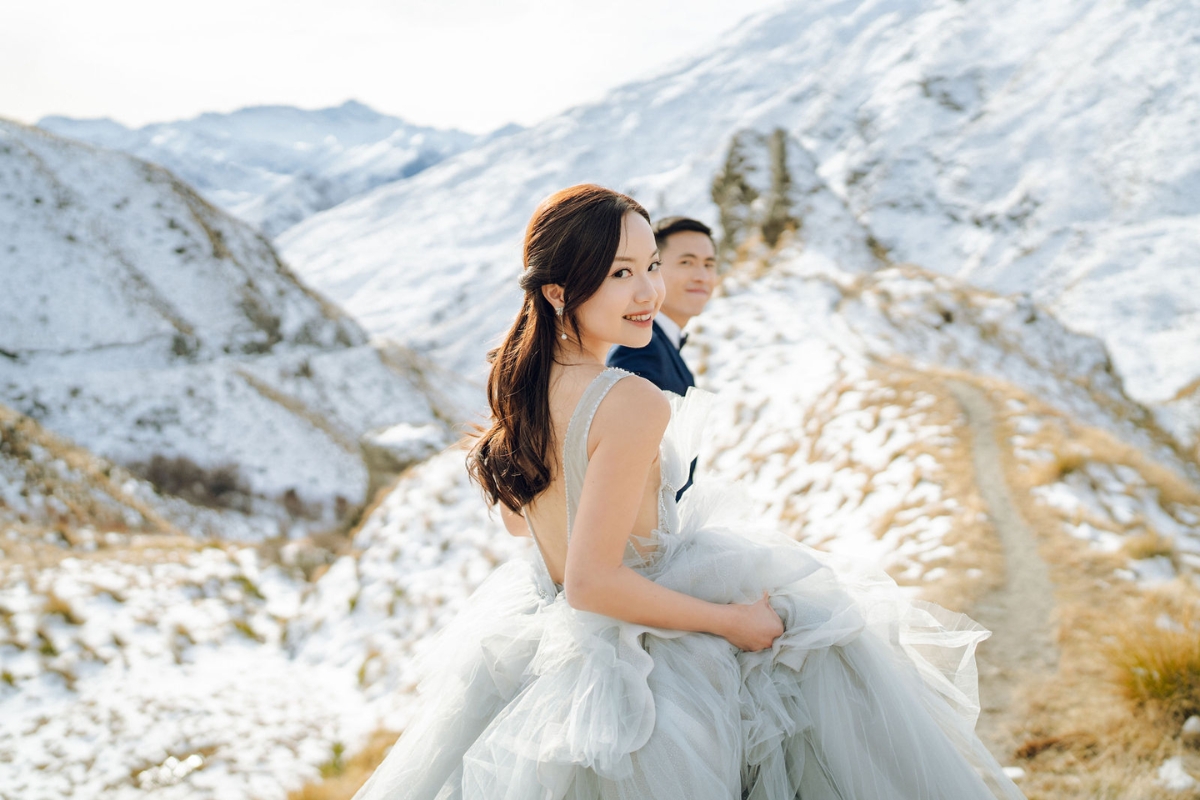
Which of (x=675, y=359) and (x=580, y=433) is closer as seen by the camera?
(x=580, y=433)

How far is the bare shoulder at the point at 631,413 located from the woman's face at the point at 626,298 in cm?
18

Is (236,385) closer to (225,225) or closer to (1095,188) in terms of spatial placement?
(225,225)

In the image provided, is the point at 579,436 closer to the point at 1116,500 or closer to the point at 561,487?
the point at 561,487

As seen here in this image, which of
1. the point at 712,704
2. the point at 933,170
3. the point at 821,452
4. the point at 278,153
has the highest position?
the point at 278,153

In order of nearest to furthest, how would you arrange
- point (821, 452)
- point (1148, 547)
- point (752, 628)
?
1. point (752, 628)
2. point (1148, 547)
3. point (821, 452)

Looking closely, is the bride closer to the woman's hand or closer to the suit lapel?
the woman's hand

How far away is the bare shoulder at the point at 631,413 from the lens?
4.77 ft

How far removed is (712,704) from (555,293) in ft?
3.31

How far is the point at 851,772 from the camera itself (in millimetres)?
1480

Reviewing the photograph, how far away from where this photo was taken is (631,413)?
57.4 inches

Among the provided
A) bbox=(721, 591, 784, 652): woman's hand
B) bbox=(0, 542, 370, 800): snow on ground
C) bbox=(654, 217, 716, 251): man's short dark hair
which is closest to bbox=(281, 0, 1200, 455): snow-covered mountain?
bbox=(654, 217, 716, 251): man's short dark hair

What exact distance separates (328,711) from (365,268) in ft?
163

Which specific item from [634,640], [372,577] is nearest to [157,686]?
[372,577]

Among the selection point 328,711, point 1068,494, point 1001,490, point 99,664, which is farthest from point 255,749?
point 1068,494
